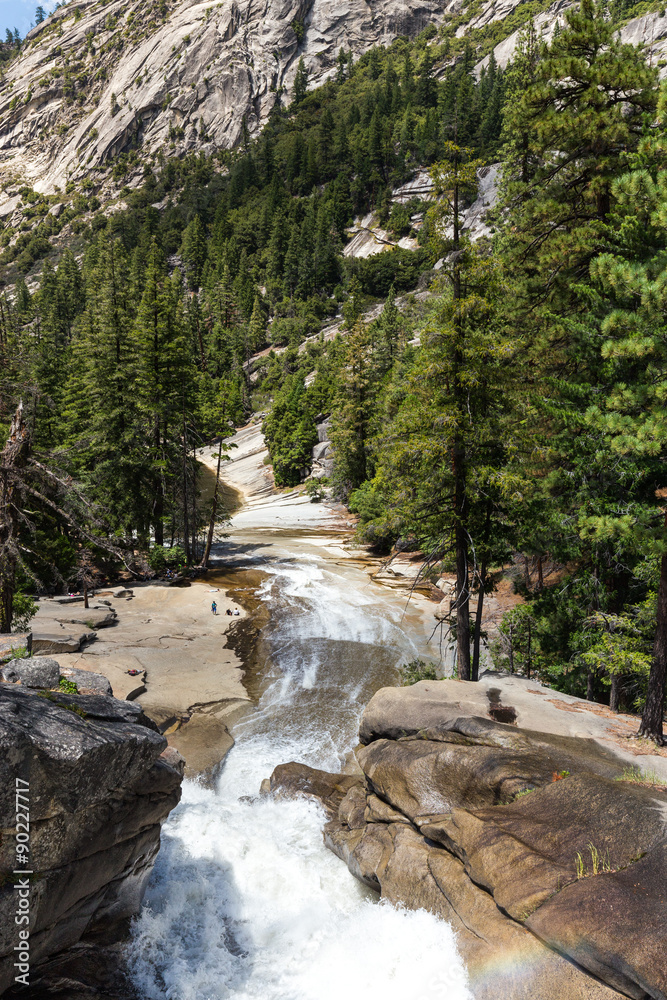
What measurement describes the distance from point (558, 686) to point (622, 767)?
23.9ft

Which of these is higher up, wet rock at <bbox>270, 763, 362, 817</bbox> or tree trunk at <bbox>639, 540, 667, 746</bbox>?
tree trunk at <bbox>639, 540, 667, 746</bbox>

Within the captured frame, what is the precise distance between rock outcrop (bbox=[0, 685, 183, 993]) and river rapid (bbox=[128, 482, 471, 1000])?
43.2 inches

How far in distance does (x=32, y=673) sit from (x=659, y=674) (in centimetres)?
1045

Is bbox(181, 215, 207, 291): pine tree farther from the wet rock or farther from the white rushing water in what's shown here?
the wet rock

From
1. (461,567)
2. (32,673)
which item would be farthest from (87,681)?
(461,567)

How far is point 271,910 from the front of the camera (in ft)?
30.4

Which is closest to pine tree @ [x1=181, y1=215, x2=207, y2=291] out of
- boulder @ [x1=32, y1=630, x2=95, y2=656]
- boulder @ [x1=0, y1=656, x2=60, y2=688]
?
boulder @ [x1=32, y1=630, x2=95, y2=656]

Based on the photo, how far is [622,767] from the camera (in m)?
8.78

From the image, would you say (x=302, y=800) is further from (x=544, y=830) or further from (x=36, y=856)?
(x=36, y=856)

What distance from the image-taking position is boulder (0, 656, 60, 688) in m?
7.72

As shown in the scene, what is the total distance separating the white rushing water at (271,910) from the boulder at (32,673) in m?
4.19

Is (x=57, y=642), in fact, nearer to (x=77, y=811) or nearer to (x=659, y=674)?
(x=77, y=811)

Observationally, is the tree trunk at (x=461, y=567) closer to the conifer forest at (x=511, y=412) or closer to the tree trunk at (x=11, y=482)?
the conifer forest at (x=511, y=412)

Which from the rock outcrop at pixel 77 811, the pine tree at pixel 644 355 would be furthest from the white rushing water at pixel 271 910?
the pine tree at pixel 644 355
